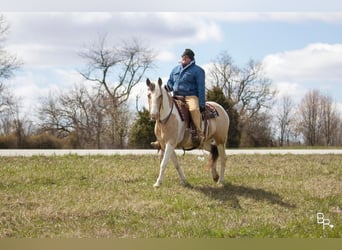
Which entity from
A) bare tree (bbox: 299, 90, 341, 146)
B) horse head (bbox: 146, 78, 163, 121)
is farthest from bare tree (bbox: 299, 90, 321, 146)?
horse head (bbox: 146, 78, 163, 121)

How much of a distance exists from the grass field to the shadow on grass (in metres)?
0.02

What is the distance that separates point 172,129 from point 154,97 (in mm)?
932

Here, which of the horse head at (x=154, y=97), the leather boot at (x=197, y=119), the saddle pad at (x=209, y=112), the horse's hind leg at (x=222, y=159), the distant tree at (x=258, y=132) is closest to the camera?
the horse head at (x=154, y=97)

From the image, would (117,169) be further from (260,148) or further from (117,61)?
(260,148)

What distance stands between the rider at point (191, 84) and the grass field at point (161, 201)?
148 cm

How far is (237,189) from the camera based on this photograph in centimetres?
962

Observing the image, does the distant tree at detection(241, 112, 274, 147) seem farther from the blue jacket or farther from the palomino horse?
the blue jacket

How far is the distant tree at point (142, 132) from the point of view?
1754 cm

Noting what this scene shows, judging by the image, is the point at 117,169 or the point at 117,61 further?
the point at 117,169

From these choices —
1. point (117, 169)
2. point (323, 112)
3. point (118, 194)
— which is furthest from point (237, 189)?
point (323, 112)

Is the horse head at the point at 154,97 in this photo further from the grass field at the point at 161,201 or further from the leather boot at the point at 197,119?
the grass field at the point at 161,201

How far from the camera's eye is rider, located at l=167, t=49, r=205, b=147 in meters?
9.51

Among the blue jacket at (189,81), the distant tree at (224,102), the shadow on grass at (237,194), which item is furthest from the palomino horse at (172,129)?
the distant tree at (224,102)

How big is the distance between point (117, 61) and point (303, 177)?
508 cm
